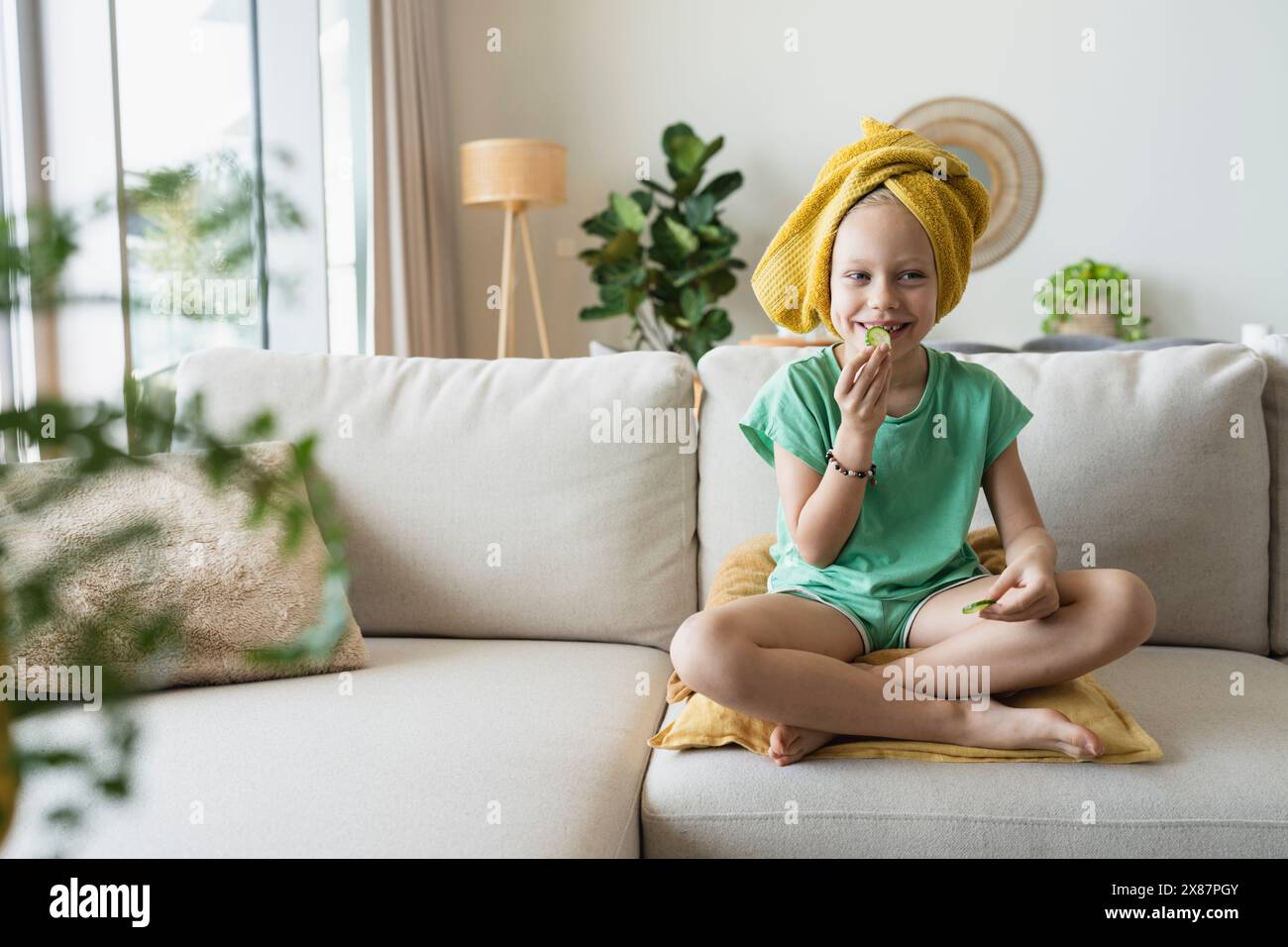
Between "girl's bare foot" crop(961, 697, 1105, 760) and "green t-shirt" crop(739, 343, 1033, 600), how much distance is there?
241 millimetres

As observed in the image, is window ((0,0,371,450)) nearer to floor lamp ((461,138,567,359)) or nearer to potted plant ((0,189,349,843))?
potted plant ((0,189,349,843))

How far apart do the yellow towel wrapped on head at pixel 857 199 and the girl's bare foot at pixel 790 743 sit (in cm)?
58

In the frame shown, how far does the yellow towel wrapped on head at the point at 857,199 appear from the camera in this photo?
56.7 inches

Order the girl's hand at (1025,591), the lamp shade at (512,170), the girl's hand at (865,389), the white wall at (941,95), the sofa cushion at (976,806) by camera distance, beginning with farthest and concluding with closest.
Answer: the white wall at (941,95), the lamp shade at (512,170), the girl's hand at (865,389), the girl's hand at (1025,591), the sofa cushion at (976,806)

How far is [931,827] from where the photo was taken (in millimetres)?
1115

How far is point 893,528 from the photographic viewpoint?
1481 mm

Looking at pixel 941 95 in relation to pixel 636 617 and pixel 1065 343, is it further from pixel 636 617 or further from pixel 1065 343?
pixel 636 617

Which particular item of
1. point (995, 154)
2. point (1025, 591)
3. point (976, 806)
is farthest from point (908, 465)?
point (995, 154)

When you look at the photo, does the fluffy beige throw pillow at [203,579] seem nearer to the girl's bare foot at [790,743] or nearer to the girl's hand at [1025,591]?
the girl's bare foot at [790,743]

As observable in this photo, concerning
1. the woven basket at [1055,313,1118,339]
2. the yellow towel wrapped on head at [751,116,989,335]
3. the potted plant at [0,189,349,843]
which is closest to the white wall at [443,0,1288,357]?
the woven basket at [1055,313,1118,339]

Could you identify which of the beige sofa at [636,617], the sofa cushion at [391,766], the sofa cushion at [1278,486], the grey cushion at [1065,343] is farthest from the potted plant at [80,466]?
the grey cushion at [1065,343]

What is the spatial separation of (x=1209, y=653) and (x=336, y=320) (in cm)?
356

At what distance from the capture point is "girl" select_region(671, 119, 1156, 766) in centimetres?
123

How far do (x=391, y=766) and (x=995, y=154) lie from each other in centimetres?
465
